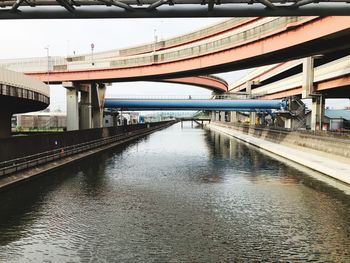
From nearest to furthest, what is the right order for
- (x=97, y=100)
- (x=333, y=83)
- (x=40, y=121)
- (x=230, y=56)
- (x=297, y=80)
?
(x=230, y=56) < (x=333, y=83) < (x=297, y=80) < (x=97, y=100) < (x=40, y=121)

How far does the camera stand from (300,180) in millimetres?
27172

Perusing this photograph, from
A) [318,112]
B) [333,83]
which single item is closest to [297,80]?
[318,112]

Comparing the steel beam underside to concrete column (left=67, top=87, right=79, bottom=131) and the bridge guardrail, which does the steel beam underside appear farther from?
concrete column (left=67, top=87, right=79, bottom=131)

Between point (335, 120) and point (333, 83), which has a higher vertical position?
point (333, 83)

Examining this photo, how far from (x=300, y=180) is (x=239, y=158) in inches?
602

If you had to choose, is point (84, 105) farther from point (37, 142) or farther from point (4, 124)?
point (37, 142)

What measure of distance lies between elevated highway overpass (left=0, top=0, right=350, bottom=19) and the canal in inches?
333

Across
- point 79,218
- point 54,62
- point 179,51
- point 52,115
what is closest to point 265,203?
point 79,218

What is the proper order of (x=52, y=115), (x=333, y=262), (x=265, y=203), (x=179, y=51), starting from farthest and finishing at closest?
(x=52, y=115) → (x=179, y=51) → (x=265, y=203) → (x=333, y=262)

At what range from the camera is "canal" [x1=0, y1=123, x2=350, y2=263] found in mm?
12258

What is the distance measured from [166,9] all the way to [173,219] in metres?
8.62

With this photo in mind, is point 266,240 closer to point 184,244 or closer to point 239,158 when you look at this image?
point 184,244

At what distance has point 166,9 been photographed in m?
15.6

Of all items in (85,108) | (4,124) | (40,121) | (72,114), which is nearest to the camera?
(4,124)
